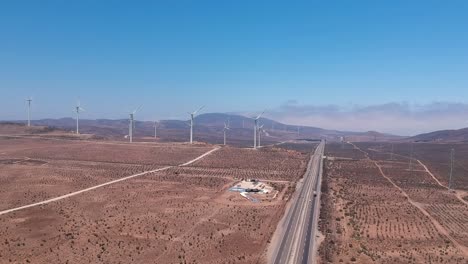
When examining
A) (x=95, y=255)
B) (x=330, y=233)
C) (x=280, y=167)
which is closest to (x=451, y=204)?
(x=330, y=233)

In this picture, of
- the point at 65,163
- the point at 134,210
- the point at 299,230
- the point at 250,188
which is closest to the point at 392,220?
the point at 299,230

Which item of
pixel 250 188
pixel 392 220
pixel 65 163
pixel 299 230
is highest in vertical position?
pixel 65 163

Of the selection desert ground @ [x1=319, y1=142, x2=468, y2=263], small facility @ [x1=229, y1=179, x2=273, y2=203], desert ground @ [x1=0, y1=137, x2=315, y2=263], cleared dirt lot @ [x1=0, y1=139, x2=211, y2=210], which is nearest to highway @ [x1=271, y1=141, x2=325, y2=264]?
desert ground @ [x1=319, y1=142, x2=468, y2=263]

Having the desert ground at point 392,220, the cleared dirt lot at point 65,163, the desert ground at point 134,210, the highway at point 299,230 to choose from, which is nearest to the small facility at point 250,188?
the desert ground at point 134,210

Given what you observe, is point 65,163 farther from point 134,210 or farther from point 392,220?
point 392,220

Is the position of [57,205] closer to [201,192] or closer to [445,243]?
[201,192]
